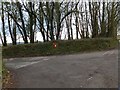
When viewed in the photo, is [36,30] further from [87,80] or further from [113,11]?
[87,80]

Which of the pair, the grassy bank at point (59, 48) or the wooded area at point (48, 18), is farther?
the wooded area at point (48, 18)

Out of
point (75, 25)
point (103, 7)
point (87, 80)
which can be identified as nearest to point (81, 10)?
point (75, 25)

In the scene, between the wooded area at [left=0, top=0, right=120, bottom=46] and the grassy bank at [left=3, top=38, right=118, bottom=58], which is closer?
the grassy bank at [left=3, top=38, right=118, bottom=58]

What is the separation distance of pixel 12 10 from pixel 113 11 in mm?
14677

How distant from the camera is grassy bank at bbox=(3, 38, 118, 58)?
2825 cm

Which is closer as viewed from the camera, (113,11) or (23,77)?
(23,77)

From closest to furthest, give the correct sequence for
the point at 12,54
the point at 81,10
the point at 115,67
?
the point at 115,67
the point at 12,54
the point at 81,10

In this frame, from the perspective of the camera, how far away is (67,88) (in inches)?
420

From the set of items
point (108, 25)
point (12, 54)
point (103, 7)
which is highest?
point (103, 7)

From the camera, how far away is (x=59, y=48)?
2861cm

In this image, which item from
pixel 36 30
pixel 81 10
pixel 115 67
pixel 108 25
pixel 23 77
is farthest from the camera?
pixel 81 10

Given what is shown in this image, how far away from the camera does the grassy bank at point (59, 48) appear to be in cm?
2825

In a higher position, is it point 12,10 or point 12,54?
point 12,10

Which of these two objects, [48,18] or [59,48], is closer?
[59,48]
